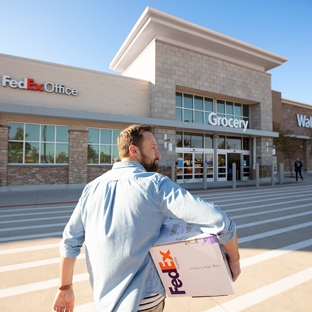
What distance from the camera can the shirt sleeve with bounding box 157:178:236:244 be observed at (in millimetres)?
1115

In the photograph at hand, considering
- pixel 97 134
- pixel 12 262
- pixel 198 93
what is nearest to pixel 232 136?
pixel 198 93

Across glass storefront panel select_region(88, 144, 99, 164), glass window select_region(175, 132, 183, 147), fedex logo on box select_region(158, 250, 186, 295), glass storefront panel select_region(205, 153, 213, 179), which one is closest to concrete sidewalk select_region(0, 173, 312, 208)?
glass storefront panel select_region(88, 144, 99, 164)

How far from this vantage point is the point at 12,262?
3793 millimetres

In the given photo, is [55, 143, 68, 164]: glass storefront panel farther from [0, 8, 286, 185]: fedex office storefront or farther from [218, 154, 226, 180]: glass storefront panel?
[218, 154, 226, 180]: glass storefront panel

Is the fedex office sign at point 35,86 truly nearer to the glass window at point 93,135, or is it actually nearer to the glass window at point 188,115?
the glass window at point 93,135

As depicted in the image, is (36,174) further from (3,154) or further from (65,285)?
(65,285)

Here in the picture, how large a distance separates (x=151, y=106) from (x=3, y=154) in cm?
943

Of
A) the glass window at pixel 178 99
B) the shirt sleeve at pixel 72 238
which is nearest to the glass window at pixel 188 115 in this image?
the glass window at pixel 178 99

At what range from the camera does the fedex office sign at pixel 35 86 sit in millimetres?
12078

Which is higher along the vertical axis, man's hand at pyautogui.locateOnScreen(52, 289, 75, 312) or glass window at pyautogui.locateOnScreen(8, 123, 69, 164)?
glass window at pyautogui.locateOnScreen(8, 123, 69, 164)

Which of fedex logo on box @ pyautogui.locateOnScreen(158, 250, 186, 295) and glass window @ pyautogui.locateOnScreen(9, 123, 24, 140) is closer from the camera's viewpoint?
fedex logo on box @ pyautogui.locateOnScreen(158, 250, 186, 295)

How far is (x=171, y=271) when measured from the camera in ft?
4.20

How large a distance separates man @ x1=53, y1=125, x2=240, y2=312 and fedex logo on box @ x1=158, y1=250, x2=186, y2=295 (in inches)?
2.5

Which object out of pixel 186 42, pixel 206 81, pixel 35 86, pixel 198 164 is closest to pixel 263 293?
pixel 35 86
